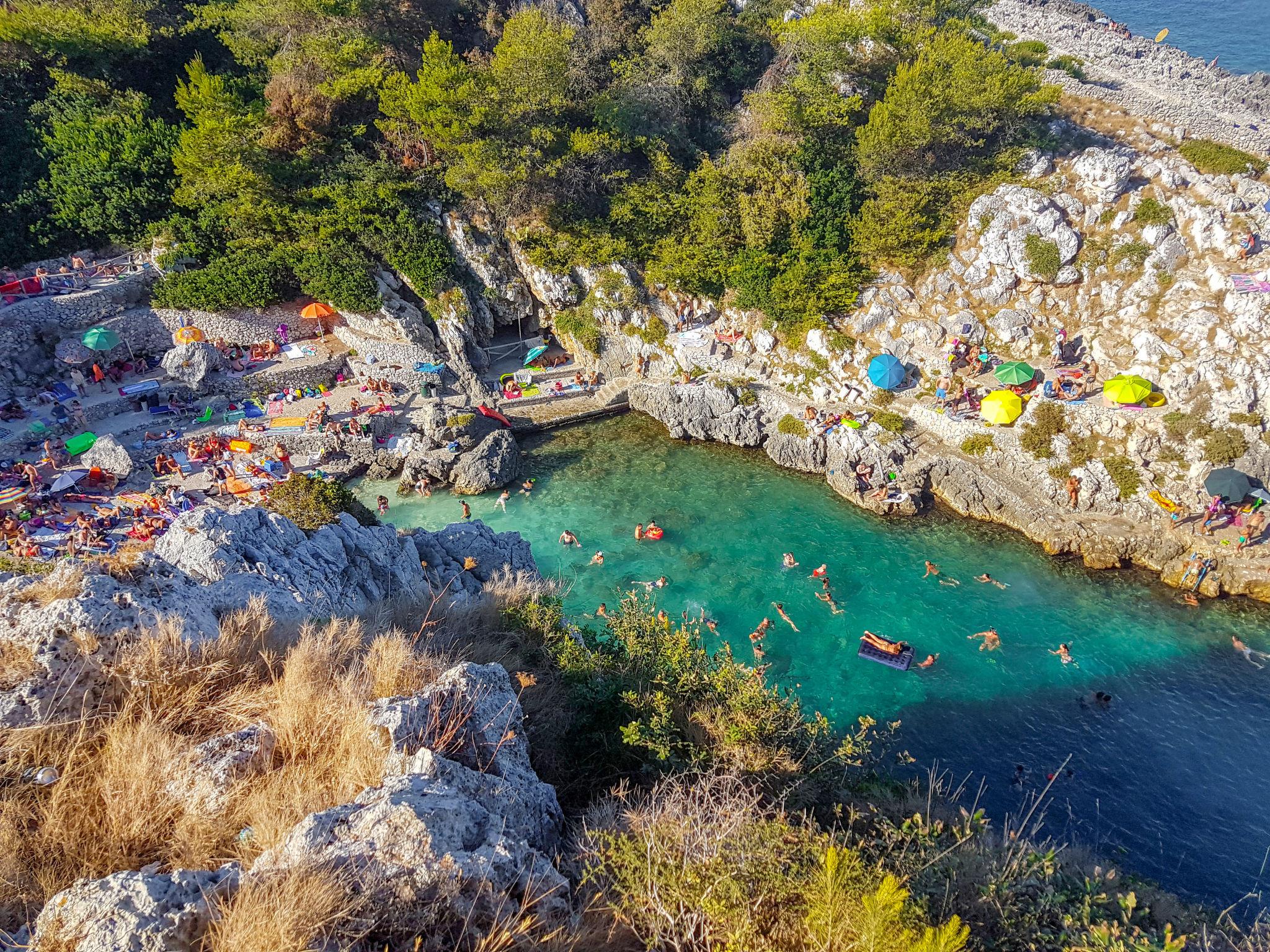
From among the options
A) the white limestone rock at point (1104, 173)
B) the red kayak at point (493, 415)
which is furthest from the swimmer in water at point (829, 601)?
the white limestone rock at point (1104, 173)

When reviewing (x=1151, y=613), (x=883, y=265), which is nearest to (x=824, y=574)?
(x=1151, y=613)

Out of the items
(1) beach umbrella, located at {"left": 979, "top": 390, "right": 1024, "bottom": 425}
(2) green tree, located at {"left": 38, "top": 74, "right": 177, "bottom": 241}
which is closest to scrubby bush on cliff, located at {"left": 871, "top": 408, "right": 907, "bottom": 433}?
(1) beach umbrella, located at {"left": 979, "top": 390, "right": 1024, "bottom": 425}

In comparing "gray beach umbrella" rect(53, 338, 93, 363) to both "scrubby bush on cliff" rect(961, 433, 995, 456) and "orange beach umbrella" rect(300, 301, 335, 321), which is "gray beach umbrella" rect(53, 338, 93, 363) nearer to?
"orange beach umbrella" rect(300, 301, 335, 321)

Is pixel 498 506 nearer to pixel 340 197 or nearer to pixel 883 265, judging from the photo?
pixel 340 197

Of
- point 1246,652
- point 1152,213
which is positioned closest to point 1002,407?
point 1246,652

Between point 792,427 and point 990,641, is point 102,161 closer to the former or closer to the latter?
point 792,427

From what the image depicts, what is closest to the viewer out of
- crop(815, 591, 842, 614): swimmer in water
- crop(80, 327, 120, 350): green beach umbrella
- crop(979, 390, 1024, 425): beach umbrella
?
crop(815, 591, 842, 614): swimmer in water

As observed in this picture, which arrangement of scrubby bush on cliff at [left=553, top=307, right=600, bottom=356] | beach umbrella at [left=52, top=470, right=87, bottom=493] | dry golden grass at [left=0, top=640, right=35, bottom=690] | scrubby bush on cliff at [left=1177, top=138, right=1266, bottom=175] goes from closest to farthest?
dry golden grass at [left=0, top=640, right=35, bottom=690] → beach umbrella at [left=52, top=470, right=87, bottom=493] → scrubby bush on cliff at [left=1177, top=138, right=1266, bottom=175] → scrubby bush on cliff at [left=553, top=307, right=600, bottom=356]
